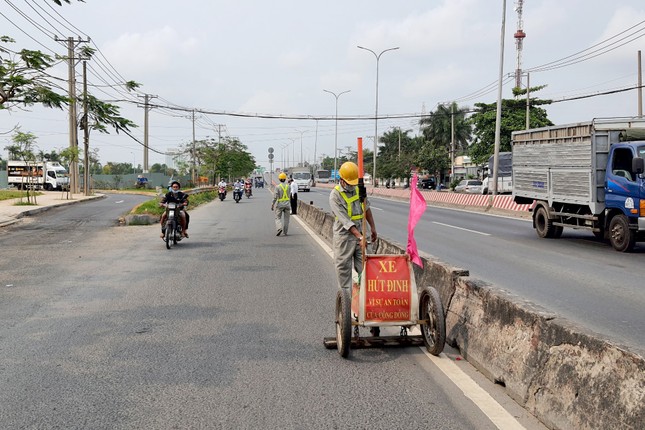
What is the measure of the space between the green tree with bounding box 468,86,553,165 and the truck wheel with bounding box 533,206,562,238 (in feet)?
126

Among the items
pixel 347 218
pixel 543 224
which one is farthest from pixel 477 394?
pixel 543 224

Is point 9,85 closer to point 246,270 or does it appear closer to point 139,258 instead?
point 139,258

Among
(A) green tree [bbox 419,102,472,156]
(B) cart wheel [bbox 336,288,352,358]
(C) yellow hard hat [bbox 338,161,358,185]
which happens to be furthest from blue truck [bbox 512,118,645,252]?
(A) green tree [bbox 419,102,472,156]

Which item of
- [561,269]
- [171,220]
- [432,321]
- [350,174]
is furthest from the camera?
[171,220]

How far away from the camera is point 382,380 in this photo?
187 inches

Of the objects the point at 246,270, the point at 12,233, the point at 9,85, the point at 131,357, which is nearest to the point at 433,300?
the point at 131,357

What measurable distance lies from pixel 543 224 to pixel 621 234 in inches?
131

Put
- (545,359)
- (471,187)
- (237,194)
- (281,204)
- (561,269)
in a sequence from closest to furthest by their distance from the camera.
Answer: (545,359) → (561,269) → (281,204) → (237,194) → (471,187)

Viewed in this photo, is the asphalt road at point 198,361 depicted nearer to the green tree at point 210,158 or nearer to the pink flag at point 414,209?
the pink flag at point 414,209

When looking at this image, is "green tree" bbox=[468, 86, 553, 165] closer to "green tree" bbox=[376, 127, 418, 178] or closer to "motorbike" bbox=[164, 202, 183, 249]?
"green tree" bbox=[376, 127, 418, 178]

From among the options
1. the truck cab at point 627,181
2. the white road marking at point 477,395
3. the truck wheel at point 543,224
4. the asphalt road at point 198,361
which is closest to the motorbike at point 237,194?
the truck wheel at point 543,224

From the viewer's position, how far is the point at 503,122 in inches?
2223

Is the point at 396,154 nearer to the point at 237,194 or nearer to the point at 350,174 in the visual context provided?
the point at 237,194

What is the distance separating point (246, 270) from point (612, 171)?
851 centimetres
